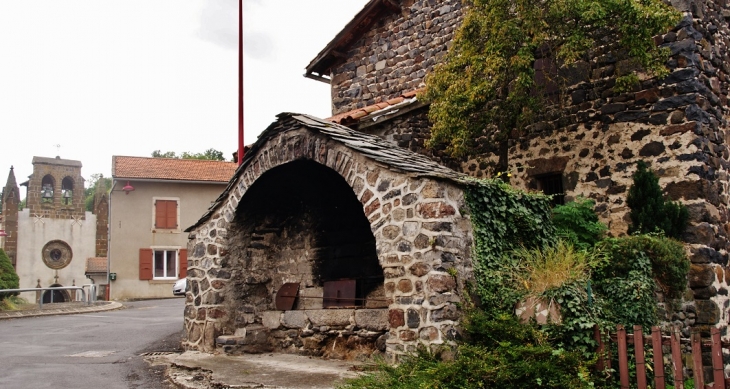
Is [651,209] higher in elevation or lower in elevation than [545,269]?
higher

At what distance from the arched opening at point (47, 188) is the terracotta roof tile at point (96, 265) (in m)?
4.04

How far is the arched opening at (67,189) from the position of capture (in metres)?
37.3

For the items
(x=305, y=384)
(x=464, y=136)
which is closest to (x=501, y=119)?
(x=464, y=136)

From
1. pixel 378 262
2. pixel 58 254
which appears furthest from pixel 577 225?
pixel 58 254

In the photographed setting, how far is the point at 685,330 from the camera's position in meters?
8.80

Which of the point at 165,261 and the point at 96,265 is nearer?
the point at 165,261

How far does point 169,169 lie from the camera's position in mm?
31609

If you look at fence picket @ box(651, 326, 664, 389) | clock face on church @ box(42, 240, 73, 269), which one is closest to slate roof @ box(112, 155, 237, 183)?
clock face on church @ box(42, 240, 73, 269)

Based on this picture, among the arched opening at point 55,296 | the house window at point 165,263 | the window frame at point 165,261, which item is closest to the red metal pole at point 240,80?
the window frame at point 165,261

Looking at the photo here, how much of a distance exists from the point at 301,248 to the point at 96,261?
1146 inches

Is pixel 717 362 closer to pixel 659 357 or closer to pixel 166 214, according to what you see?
pixel 659 357

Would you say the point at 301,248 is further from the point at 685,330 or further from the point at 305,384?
the point at 685,330

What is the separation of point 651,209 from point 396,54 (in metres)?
6.79

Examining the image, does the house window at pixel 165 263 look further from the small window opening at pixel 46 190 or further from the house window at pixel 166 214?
the small window opening at pixel 46 190
